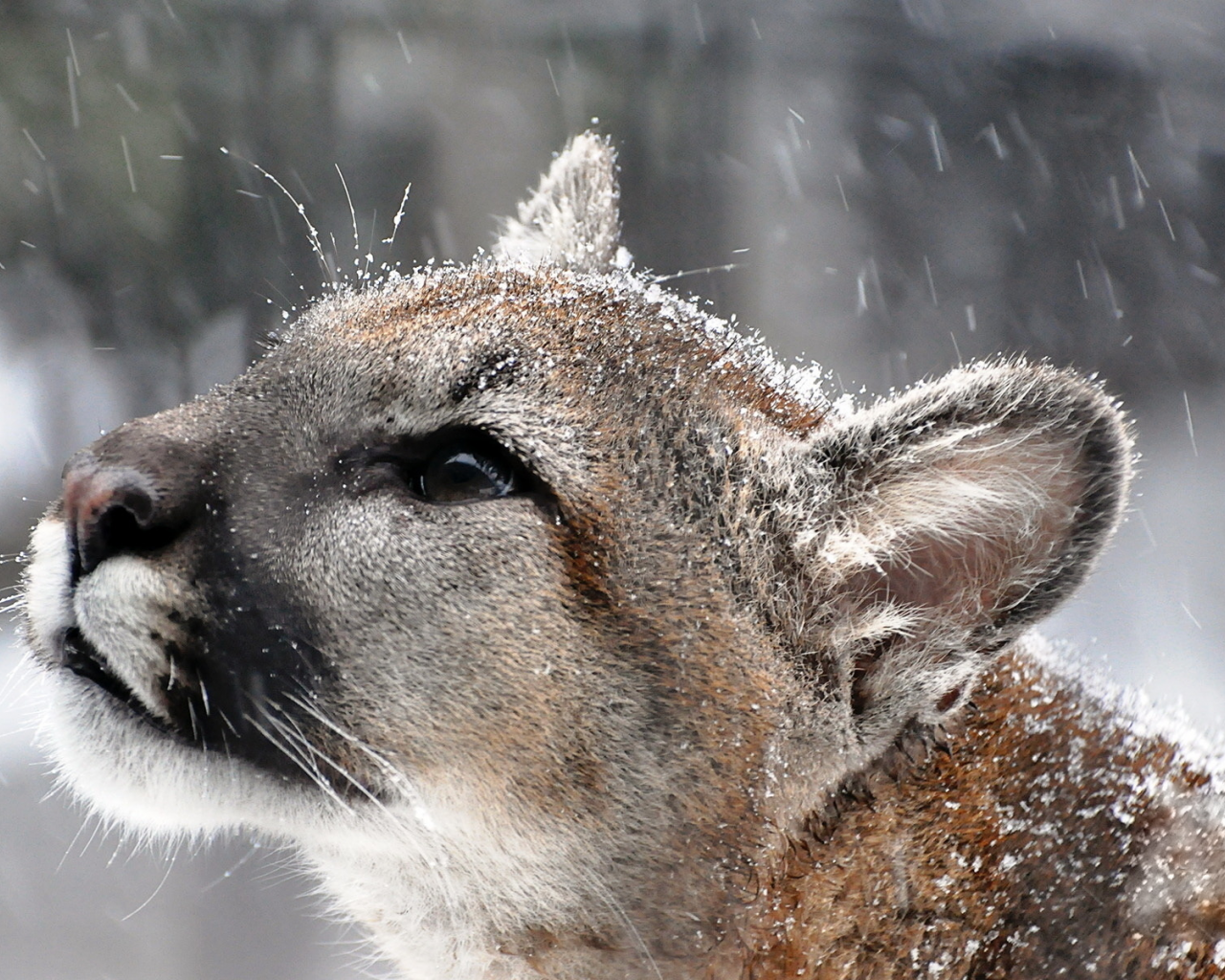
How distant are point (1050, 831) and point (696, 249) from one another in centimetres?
688

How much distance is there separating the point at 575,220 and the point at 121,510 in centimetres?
202

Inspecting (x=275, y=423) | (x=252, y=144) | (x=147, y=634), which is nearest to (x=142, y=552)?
(x=147, y=634)

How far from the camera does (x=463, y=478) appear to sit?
2555mm

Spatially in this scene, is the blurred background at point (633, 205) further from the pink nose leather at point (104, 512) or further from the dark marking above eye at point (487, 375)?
the pink nose leather at point (104, 512)

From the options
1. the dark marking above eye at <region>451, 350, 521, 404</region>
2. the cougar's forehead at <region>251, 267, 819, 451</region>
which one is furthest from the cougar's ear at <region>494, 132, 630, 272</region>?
the dark marking above eye at <region>451, 350, 521, 404</region>

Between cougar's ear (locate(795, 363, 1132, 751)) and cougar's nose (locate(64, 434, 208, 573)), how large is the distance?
132cm

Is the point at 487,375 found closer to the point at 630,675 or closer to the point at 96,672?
the point at 630,675

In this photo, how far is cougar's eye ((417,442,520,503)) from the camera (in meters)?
2.53

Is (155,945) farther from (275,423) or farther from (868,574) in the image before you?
(868,574)

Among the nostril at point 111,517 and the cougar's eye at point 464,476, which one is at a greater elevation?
the nostril at point 111,517

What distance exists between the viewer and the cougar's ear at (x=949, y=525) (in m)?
2.30

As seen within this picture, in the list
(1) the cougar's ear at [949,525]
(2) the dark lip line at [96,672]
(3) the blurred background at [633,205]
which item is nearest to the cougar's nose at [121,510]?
(2) the dark lip line at [96,672]

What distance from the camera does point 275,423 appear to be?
8.68ft

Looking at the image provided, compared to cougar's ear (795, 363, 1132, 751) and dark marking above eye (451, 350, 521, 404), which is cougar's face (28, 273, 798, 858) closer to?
dark marking above eye (451, 350, 521, 404)
